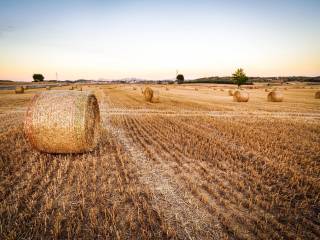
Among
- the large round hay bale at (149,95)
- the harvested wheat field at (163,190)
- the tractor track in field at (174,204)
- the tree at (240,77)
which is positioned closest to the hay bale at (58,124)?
the harvested wheat field at (163,190)

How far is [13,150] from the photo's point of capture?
7840 mm

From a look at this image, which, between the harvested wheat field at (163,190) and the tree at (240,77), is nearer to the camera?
the harvested wheat field at (163,190)

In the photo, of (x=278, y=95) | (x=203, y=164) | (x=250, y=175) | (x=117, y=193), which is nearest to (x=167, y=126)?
(x=203, y=164)

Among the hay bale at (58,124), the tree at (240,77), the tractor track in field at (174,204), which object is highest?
the tree at (240,77)

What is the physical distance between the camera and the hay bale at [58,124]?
7180 millimetres

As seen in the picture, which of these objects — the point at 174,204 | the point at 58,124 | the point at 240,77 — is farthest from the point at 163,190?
the point at 240,77

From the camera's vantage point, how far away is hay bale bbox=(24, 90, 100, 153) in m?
7.18

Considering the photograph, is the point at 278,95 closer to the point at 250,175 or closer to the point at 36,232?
the point at 250,175

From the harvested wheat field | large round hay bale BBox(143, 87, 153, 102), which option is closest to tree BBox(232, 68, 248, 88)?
large round hay bale BBox(143, 87, 153, 102)

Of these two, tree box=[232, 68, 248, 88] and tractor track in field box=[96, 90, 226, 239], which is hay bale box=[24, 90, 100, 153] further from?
tree box=[232, 68, 248, 88]

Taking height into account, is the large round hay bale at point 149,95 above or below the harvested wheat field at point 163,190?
above

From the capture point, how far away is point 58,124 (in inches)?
283

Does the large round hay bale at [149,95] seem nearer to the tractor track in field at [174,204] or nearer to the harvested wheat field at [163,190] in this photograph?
the harvested wheat field at [163,190]

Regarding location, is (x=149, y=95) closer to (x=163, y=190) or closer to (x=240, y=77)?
(x=163, y=190)
